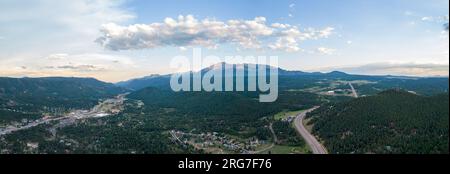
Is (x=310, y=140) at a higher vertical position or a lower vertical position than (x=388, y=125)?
lower

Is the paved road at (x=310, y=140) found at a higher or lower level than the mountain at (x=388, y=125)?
lower

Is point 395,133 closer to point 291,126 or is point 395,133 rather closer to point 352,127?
point 352,127

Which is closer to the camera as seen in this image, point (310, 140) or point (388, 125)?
point (388, 125)

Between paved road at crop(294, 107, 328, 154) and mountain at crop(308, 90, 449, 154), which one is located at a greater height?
mountain at crop(308, 90, 449, 154)

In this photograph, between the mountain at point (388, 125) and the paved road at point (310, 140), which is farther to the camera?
the paved road at point (310, 140)

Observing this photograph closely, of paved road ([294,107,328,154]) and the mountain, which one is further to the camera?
paved road ([294,107,328,154])
